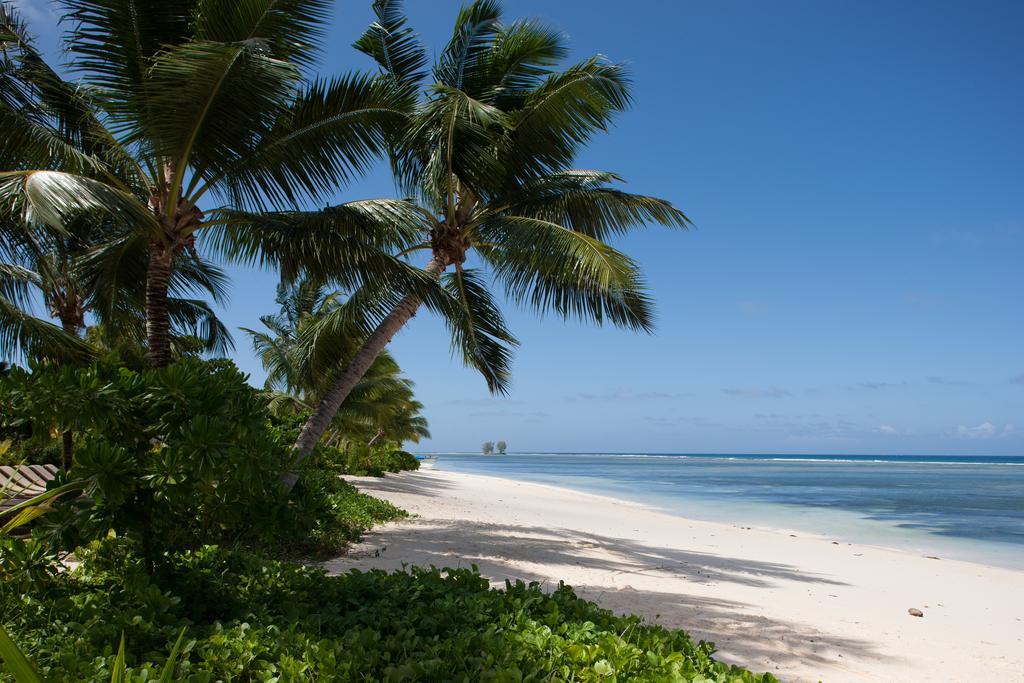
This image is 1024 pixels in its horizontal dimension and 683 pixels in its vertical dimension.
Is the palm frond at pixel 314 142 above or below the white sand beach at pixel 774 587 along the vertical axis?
above

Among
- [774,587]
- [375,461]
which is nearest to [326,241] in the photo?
[774,587]

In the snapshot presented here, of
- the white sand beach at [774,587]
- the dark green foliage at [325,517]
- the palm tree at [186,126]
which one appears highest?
the palm tree at [186,126]

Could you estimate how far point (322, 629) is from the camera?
10.8ft

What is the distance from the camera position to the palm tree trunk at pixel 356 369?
759 centimetres

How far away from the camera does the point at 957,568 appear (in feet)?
32.1

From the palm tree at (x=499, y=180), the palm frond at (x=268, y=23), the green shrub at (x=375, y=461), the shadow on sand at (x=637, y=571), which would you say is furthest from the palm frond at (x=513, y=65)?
the green shrub at (x=375, y=461)

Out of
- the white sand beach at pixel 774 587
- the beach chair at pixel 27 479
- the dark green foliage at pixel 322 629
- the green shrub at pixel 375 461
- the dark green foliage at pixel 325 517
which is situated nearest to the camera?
the dark green foliage at pixel 322 629

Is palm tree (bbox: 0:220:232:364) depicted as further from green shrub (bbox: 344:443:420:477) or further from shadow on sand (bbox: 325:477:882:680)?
green shrub (bbox: 344:443:420:477)

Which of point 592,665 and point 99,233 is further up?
point 99,233

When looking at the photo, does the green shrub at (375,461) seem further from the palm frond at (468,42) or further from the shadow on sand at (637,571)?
the palm frond at (468,42)

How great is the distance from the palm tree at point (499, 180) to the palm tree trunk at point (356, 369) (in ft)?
0.05

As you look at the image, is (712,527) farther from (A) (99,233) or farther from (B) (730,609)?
(A) (99,233)

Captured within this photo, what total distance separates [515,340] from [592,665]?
7.27 metres

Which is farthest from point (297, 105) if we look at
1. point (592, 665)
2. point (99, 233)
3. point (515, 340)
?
point (592, 665)
